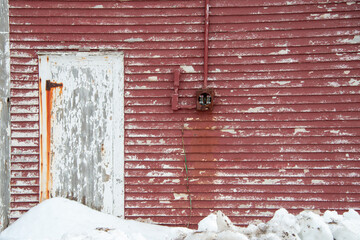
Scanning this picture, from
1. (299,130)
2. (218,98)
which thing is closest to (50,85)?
(218,98)

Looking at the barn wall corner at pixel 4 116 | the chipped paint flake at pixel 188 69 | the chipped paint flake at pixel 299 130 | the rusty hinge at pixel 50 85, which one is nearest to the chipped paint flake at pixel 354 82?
the chipped paint flake at pixel 299 130

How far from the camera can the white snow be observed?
7.82 ft

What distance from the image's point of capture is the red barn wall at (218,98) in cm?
381

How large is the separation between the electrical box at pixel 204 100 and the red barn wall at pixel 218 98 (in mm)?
146

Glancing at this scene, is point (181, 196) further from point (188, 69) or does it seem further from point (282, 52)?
point (282, 52)

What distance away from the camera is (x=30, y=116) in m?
3.86

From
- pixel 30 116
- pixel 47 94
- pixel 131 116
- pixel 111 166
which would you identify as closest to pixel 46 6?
pixel 47 94

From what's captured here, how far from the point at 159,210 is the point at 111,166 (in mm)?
925

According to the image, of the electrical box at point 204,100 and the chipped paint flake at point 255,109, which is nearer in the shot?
the electrical box at point 204,100

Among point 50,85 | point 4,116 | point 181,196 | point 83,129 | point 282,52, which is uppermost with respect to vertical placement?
point 282,52

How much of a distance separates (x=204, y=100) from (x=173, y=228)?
5.75 ft

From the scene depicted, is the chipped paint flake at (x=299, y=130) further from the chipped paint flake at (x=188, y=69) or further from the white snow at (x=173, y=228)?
the chipped paint flake at (x=188, y=69)

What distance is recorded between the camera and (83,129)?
12.8ft

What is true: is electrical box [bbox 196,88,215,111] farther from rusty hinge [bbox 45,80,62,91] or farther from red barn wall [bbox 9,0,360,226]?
rusty hinge [bbox 45,80,62,91]
